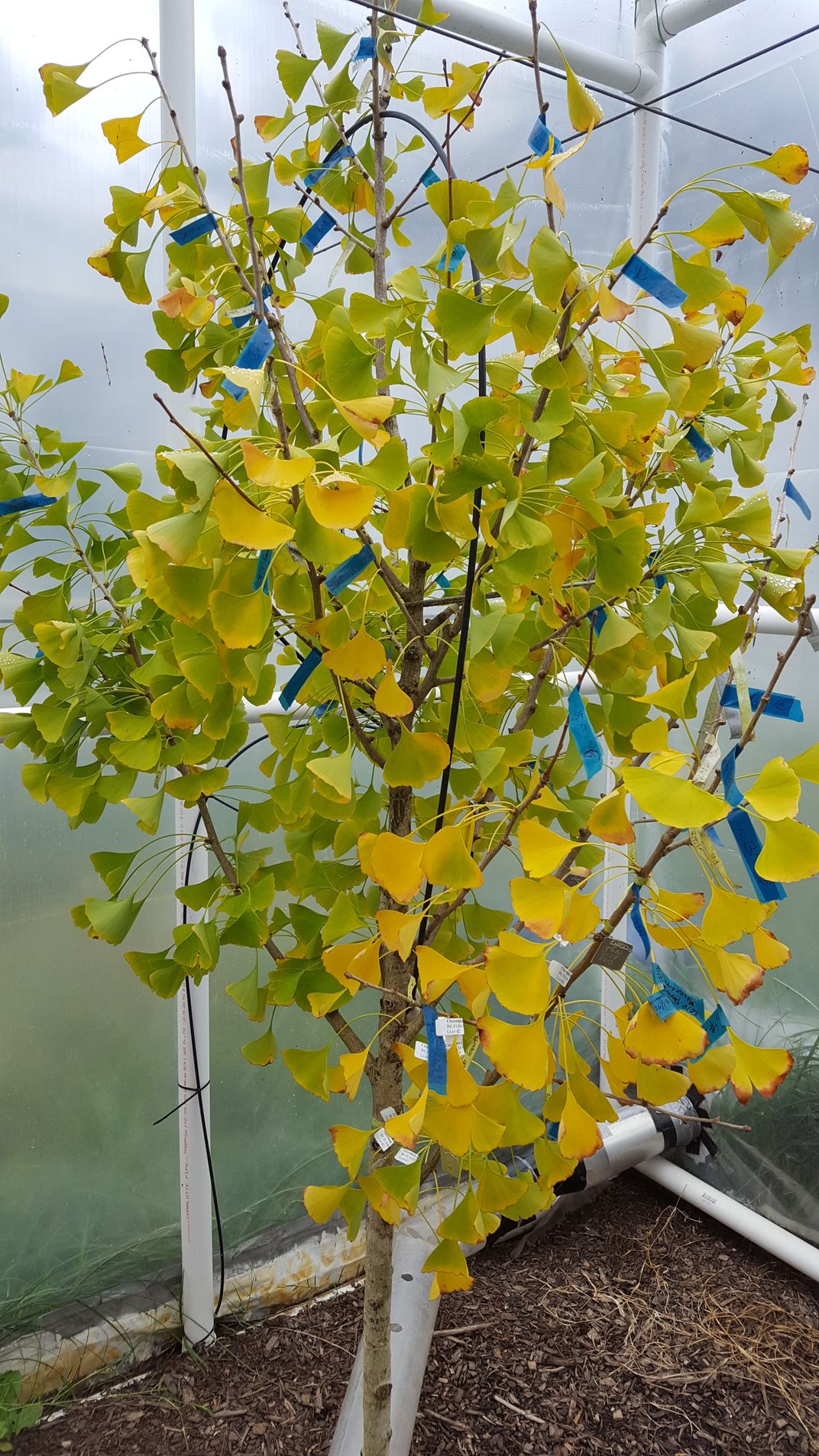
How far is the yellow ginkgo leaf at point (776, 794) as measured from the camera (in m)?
0.49

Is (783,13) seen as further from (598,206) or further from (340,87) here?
(340,87)

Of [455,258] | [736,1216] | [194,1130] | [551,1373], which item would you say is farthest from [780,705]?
[736,1216]

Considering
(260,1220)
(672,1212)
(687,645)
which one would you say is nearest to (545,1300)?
(672,1212)

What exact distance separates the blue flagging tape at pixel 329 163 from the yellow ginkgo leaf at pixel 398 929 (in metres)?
0.61

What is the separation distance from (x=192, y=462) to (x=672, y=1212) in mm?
1700

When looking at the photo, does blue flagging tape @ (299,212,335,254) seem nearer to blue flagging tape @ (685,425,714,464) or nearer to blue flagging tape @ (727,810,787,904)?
blue flagging tape @ (685,425,714,464)

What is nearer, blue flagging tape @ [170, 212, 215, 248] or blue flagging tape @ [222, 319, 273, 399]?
blue flagging tape @ [222, 319, 273, 399]

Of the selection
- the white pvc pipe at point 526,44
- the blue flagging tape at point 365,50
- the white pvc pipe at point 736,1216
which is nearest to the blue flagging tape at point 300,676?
the blue flagging tape at point 365,50

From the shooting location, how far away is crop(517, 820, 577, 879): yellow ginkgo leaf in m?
0.55

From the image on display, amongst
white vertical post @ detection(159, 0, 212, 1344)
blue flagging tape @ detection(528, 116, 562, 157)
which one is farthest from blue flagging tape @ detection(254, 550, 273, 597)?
white vertical post @ detection(159, 0, 212, 1344)

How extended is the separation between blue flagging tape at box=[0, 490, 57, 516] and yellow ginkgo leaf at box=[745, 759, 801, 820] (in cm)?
65

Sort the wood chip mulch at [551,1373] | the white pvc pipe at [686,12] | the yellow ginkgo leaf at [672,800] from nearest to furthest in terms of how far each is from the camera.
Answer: the yellow ginkgo leaf at [672,800] → the wood chip mulch at [551,1373] → the white pvc pipe at [686,12]

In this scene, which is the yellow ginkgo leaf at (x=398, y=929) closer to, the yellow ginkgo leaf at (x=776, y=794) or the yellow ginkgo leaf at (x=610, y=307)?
the yellow ginkgo leaf at (x=776, y=794)

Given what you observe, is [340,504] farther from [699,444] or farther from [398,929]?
[699,444]
